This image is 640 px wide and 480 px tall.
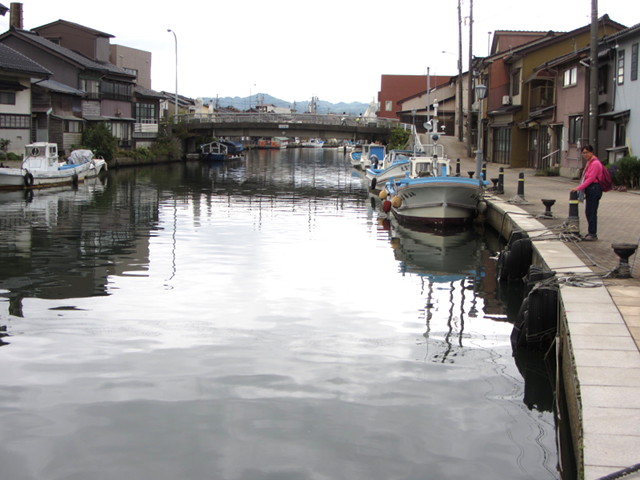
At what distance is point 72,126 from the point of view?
63281 mm

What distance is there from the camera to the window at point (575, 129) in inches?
1536

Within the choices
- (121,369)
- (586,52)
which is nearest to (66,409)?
(121,369)

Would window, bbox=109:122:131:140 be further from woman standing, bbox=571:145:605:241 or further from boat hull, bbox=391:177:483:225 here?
woman standing, bbox=571:145:605:241

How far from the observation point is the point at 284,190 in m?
45.4

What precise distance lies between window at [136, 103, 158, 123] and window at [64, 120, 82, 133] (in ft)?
53.0

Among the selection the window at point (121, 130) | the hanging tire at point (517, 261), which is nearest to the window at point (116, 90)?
the window at point (121, 130)

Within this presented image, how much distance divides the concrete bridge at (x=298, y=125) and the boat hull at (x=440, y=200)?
4686cm

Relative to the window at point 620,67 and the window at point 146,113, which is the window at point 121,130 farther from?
the window at point 620,67

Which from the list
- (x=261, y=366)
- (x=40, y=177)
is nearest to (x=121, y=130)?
(x=40, y=177)

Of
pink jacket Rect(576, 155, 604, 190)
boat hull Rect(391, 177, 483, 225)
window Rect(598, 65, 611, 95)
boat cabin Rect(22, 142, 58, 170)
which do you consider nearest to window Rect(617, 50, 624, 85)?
window Rect(598, 65, 611, 95)

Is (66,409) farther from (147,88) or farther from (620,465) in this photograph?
(147,88)

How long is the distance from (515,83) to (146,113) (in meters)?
43.0

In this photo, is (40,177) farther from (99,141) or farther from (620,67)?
(620,67)

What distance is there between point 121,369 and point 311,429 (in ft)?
10.4
